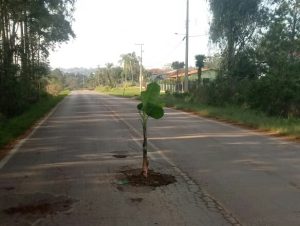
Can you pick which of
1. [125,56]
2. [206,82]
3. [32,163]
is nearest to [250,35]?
[206,82]

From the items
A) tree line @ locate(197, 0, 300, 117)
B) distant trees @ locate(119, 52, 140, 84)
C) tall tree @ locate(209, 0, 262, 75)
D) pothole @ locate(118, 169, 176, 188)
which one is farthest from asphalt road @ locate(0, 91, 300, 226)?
distant trees @ locate(119, 52, 140, 84)

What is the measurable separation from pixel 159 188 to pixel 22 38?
1097 inches

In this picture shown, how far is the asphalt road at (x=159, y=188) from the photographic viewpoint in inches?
263

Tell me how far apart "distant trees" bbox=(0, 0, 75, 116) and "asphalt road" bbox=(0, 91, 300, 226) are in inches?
386

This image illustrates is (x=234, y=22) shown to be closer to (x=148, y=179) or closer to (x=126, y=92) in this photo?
(x=148, y=179)

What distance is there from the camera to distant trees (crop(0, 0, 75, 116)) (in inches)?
960

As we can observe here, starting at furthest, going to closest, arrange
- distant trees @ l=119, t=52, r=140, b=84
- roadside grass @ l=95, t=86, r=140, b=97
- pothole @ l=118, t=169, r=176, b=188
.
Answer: distant trees @ l=119, t=52, r=140, b=84
roadside grass @ l=95, t=86, r=140, b=97
pothole @ l=118, t=169, r=176, b=188

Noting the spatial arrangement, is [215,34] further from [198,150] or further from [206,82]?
[198,150]

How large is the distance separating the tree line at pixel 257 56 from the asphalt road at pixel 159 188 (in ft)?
26.1

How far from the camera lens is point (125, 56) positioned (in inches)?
5541

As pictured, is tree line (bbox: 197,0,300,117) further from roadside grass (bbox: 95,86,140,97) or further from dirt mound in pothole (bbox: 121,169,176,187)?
→ roadside grass (bbox: 95,86,140,97)

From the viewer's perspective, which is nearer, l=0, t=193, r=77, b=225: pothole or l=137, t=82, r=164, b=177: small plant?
l=0, t=193, r=77, b=225: pothole

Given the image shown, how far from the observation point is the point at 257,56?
33.4 m

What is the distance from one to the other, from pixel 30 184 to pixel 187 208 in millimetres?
3040
